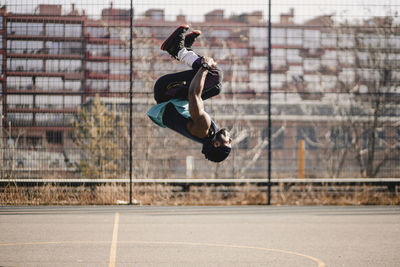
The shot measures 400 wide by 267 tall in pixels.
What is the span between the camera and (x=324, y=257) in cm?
776

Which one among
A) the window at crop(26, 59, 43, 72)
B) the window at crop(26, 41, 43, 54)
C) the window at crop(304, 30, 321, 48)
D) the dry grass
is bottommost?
the dry grass

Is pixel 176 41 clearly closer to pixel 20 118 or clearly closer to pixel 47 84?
pixel 20 118

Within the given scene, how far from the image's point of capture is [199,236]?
9.66 m

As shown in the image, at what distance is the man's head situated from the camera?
218 inches

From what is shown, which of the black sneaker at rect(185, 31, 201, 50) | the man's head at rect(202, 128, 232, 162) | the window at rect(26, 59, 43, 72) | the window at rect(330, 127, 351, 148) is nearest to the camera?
the man's head at rect(202, 128, 232, 162)

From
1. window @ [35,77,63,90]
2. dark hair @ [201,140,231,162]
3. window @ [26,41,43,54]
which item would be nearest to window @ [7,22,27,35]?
window @ [26,41,43,54]

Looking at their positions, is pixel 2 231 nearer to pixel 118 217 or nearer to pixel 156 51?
pixel 118 217

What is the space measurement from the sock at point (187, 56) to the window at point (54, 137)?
980 cm

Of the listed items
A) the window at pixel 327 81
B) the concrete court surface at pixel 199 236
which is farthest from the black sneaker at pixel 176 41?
the window at pixel 327 81

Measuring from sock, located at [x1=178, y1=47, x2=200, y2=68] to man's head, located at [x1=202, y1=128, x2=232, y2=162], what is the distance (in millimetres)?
744

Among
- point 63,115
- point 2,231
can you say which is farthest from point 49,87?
point 2,231

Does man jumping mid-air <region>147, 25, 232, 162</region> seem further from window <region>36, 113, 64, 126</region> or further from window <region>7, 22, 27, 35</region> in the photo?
window <region>7, 22, 27, 35</region>

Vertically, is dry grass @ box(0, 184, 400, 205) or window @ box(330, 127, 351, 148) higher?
window @ box(330, 127, 351, 148)

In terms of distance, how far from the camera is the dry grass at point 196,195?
1435 centimetres
